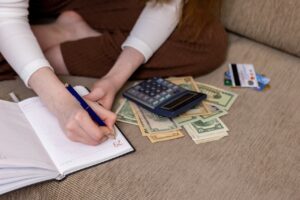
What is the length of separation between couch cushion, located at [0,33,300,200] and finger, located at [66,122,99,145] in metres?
0.06

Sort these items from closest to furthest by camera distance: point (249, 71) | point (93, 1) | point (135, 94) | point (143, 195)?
point (143, 195) → point (135, 94) → point (249, 71) → point (93, 1)

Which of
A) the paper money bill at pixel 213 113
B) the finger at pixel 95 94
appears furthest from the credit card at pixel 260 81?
the finger at pixel 95 94

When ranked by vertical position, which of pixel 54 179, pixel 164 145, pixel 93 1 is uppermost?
pixel 93 1

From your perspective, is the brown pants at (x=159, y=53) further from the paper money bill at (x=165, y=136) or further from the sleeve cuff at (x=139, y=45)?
the paper money bill at (x=165, y=136)

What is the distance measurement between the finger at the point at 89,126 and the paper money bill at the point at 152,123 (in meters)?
0.13

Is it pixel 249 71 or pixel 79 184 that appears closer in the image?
pixel 79 184

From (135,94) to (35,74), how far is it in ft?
0.80

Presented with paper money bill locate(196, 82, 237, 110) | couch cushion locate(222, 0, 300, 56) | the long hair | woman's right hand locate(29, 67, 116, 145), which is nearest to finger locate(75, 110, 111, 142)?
woman's right hand locate(29, 67, 116, 145)

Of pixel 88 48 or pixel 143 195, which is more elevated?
pixel 88 48

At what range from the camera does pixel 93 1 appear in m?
1.26

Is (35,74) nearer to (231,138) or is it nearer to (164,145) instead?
(164,145)

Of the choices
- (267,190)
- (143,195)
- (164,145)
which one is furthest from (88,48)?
(267,190)

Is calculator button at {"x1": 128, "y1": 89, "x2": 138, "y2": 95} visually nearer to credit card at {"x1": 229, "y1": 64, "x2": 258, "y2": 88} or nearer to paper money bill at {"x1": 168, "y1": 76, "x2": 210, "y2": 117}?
paper money bill at {"x1": 168, "y1": 76, "x2": 210, "y2": 117}

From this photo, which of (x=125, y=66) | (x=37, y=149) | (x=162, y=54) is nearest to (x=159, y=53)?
(x=162, y=54)
